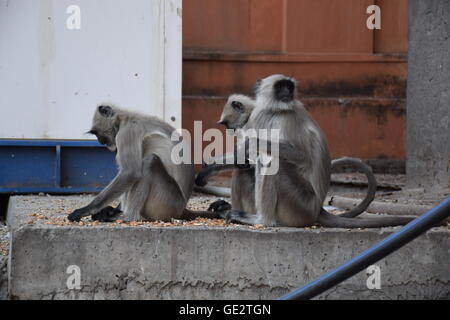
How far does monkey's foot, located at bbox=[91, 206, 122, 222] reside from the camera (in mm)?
5066

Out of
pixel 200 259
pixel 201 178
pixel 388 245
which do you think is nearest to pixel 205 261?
pixel 200 259

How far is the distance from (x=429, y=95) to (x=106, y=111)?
9.73 ft

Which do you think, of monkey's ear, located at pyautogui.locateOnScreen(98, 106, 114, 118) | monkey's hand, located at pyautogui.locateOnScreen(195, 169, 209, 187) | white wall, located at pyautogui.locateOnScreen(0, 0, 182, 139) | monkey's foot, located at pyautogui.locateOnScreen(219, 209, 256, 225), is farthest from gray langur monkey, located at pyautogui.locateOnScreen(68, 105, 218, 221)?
white wall, located at pyautogui.locateOnScreen(0, 0, 182, 139)

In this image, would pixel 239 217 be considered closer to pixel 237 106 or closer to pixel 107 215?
pixel 107 215

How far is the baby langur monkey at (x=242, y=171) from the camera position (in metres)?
5.14

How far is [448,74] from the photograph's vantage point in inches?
267

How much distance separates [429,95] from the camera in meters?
6.97

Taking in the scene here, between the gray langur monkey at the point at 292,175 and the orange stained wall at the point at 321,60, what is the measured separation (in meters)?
4.02

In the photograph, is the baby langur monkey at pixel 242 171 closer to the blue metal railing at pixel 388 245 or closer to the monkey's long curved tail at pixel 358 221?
the monkey's long curved tail at pixel 358 221

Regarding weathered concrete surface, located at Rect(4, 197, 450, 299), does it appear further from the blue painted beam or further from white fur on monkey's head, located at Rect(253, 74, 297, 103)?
the blue painted beam

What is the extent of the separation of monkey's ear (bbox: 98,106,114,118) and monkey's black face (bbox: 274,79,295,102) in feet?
3.71

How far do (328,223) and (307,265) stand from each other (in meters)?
0.35
